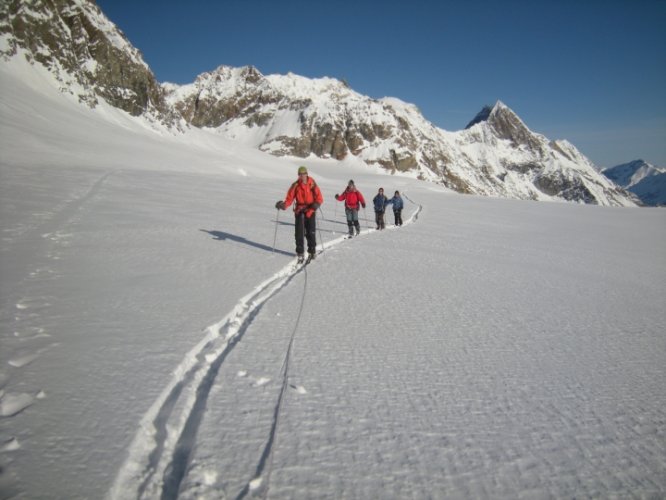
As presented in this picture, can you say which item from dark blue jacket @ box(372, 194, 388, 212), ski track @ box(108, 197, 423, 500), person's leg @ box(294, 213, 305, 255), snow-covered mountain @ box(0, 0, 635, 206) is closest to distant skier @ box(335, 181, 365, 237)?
dark blue jacket @ box(372, 194, 388, 212)

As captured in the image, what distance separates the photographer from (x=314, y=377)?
2.68 metres

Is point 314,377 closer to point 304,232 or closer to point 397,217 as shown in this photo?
point 304,232

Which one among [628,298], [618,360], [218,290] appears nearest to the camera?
[618,360]

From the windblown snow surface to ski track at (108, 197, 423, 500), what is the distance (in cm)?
1

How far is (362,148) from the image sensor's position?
513 feet

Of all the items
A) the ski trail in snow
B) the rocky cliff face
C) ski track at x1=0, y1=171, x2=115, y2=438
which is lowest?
ski track at x1=0, y1=171, x2=115, y2=438

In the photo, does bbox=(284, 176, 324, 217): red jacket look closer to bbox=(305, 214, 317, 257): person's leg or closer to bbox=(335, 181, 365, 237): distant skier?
bbox=(305, 214, 317, 257): person's leg

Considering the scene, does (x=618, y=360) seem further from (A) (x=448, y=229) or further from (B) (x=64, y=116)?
(B) (x=64, y=116)

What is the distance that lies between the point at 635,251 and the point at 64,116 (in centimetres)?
4380

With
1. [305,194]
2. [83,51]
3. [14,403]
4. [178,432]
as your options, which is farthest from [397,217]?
[83,51]

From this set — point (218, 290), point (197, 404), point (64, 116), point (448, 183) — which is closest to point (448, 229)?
point (218, 290)

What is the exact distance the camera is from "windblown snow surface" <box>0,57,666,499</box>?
1.83 meters

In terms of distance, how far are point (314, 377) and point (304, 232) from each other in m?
4.49

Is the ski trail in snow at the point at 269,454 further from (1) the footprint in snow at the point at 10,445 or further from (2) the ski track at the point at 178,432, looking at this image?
(1) the footprint in snow at the point at 10,445
